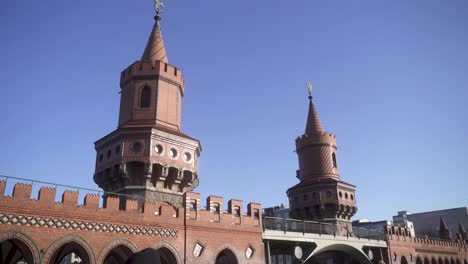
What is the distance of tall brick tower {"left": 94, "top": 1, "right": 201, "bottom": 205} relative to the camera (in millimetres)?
23953

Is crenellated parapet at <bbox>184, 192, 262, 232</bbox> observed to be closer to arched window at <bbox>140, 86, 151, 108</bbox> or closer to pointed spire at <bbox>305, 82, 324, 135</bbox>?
arched window at <bbox>140, 86, 151, 108</bbox>

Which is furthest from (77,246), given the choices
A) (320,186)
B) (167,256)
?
(320,186)

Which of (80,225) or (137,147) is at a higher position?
(137,147)

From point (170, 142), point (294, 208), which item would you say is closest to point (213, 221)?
point (170, 142)

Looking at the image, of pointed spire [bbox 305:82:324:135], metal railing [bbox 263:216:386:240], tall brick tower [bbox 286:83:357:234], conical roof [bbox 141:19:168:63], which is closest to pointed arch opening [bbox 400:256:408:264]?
metal railing [bbox 263:216:386:240]

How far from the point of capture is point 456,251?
166 feet

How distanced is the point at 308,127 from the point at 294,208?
27.1 ft

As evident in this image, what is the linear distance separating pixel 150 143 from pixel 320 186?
18.1m

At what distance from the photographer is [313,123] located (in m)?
40.2

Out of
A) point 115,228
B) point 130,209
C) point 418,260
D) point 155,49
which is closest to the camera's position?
point 115,228

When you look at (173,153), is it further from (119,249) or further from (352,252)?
(352,252)

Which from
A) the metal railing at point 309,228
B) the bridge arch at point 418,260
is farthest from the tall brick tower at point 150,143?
the bridge arch at point 418,260

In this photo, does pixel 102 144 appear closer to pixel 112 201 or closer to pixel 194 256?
Answer: pixel 112 201

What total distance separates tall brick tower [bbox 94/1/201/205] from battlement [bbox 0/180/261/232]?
1.64m
